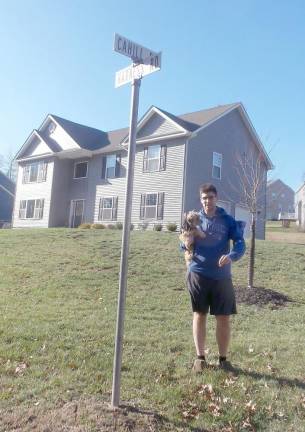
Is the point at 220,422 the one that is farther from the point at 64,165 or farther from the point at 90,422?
the point at 64,165

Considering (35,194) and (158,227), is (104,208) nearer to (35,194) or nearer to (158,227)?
(158,227)

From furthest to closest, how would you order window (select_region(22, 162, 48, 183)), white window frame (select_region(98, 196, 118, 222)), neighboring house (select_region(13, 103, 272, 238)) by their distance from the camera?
window (select_region(22, 162, 48, 183)), white window frame (select_region(98, 196, 118, 222)), neighboring house (select_region(13, 103, 272, 238))

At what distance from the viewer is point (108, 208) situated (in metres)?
26.5

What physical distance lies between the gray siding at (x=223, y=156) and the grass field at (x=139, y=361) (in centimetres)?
1278

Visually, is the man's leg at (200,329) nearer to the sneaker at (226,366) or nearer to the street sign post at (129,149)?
the sneaker at (226,366)

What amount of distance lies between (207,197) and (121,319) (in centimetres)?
170

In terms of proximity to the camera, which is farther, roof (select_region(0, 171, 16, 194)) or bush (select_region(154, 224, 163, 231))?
roof (select_region(0, 171, 16, 194))

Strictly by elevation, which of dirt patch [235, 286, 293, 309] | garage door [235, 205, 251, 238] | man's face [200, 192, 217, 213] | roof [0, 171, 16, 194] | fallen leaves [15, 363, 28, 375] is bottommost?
fallen leaves [15, 363, 28, 375]

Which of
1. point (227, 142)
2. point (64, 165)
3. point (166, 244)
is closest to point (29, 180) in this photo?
point (64, 165)

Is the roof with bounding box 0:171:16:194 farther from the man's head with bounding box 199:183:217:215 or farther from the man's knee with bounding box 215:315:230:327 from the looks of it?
the man's knee with bounding box 215:315:230:327

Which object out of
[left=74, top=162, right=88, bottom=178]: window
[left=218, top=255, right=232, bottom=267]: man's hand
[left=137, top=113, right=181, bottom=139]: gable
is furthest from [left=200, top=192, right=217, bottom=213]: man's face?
[left=74, top=162, right=88, bottom=178]: window

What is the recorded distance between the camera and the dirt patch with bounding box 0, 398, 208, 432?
3.55 metres

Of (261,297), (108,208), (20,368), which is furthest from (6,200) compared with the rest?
(20,368)

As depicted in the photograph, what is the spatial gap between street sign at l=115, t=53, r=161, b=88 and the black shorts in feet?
6.85
